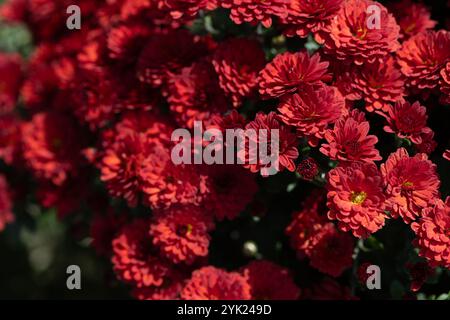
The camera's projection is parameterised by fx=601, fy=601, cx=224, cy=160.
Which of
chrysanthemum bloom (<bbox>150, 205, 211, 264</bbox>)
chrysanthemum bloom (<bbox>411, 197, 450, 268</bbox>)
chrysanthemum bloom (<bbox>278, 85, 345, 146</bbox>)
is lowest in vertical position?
chrysanthemum bloom (<bbox>150, 205, 211, 264</bbox>)

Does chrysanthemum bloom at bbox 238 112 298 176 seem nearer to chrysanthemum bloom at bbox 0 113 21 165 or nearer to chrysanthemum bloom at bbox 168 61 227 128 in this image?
chrysanthemum bloom at bbox 168 61 227 128

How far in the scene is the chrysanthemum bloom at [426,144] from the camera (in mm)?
1400

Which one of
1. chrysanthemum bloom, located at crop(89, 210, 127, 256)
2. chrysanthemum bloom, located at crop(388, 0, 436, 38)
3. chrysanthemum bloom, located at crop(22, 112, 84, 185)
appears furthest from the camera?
chrysanthemum bloom, located at crop(22, 112, 84, 185)

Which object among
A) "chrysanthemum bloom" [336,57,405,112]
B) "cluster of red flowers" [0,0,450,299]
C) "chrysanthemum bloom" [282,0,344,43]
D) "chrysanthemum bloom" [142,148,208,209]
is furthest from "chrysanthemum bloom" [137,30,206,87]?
"chrysanthemum bloom" [336,57,405,112]

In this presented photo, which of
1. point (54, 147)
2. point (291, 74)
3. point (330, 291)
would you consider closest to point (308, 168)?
point (291, 74)

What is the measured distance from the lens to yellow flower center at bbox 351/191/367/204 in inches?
52.2

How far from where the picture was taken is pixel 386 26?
1416 millimetres

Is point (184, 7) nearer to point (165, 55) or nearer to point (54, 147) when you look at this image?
point (165, 55)

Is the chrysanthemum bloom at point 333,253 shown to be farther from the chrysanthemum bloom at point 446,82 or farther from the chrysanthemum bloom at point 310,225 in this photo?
the chrysanthemum bloom at point 446,82

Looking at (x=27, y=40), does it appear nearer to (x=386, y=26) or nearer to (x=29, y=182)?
(x=29, y=182)

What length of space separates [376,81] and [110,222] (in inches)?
37.4

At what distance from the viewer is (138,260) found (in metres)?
1.67

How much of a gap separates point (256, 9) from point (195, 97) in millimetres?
293

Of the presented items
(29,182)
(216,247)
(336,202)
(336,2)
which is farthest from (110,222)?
(336,2)
